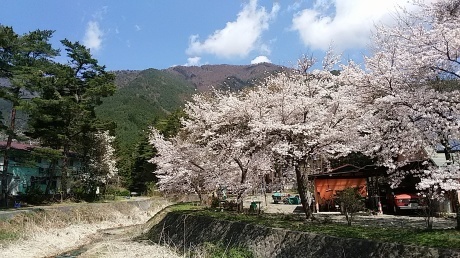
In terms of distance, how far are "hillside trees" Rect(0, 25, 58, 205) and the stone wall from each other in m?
19.2

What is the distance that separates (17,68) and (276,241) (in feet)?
95.5

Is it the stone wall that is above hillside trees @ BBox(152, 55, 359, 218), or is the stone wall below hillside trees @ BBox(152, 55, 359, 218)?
below

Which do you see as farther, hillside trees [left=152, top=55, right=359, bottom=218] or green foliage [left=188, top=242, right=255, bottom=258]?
hillside trees [left=152, top=55, right=359, bottom=218]

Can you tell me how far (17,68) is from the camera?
31.3 m

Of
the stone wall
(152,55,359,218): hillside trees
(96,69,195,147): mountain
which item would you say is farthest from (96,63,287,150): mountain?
the stone wall

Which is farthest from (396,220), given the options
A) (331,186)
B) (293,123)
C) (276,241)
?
(331,186)

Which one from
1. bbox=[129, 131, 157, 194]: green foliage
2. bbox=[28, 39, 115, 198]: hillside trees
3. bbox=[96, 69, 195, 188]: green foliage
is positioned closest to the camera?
bbox=[28, 39, 115, 198]: hillside trees

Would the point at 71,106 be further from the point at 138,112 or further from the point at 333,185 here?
the point at 138,112

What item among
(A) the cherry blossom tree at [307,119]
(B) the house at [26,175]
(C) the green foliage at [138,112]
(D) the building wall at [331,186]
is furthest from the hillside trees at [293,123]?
(B) the house at [26,175]

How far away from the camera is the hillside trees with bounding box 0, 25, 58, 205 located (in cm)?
3022

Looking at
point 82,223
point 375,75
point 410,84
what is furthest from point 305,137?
point 82,223

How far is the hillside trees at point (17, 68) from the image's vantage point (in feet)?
99.1

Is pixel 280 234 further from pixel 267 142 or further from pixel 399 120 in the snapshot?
Answer: pixel 399 120

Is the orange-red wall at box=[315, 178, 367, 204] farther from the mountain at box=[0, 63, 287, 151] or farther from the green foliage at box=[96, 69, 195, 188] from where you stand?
the mountain at box=[0, 63, 287, 151]
